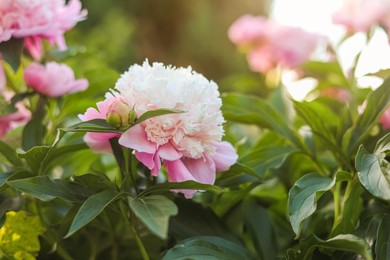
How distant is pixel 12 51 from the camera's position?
762 millimetres

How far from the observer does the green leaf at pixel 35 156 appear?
24.2 inches

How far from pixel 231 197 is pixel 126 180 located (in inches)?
7.9

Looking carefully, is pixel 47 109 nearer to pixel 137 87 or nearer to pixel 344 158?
pixel 137 87

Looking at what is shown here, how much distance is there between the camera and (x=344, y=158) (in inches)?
28.9

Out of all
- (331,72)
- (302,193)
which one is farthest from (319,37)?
(302,193)

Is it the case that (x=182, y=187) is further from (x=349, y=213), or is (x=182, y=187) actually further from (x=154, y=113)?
(x=349, y=213)

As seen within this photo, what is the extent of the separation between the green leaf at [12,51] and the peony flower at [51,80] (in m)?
0.03

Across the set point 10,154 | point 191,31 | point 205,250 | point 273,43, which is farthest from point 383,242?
point 191,31

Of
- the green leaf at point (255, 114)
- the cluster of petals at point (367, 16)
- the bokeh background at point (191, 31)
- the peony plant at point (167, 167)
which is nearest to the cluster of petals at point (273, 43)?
the cluster of petals at point (367, 16)

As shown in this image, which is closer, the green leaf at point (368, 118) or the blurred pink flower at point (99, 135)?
the blurred pink flower at point (99, 135)

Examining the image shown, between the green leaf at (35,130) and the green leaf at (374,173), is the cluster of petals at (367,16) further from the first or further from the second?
the green leaf at (35,130)

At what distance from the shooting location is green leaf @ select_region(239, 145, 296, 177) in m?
0.78

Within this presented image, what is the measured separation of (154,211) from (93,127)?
11 centimetres

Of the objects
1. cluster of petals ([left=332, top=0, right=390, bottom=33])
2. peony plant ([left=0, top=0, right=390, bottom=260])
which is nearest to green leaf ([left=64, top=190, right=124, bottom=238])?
peony plant ([left=0, top=0, right=390, bottom=260])
